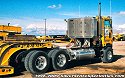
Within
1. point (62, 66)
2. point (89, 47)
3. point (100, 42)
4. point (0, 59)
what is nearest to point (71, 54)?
point (62, 66)

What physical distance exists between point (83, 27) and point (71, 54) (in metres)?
2.73

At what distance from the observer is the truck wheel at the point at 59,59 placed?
1220 cm

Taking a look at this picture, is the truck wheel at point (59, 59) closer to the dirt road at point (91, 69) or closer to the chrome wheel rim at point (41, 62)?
the dirt road at point (91, 69)

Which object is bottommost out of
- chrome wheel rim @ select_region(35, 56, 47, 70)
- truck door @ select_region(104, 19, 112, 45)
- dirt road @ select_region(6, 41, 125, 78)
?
dirt road @ select_region(6, 41, 125, 78)

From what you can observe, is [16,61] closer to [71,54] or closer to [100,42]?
[71,54]

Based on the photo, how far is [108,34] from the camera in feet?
53.1

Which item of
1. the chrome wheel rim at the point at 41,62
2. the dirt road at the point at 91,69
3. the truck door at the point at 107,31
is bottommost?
the dirt road at the point at 91,69

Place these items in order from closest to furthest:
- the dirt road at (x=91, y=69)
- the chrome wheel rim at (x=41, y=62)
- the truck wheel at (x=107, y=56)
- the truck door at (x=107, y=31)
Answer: the chrome wheel rim at (x=41, y=62), the dirt road at (x=91, y=69), the truck wheel at (x=107, y=56), the truck door at (x=107, y=31)

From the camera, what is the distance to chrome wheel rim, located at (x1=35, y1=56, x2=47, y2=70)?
11.4 meters

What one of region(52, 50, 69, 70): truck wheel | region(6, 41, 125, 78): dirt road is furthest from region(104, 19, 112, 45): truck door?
region(52, 50, 69, 70): truck wheel

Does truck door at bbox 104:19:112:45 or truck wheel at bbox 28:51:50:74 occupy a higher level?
truck door at bbox 104:19:112:45

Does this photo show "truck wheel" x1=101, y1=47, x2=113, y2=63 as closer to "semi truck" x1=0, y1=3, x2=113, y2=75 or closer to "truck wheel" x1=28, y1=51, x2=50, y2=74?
"semi truck" x1=0, y1=3, x2=113, y2=75

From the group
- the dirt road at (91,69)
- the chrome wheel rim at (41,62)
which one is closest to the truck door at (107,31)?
the dirt road at (91,69)

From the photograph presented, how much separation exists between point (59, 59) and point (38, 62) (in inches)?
59.0
